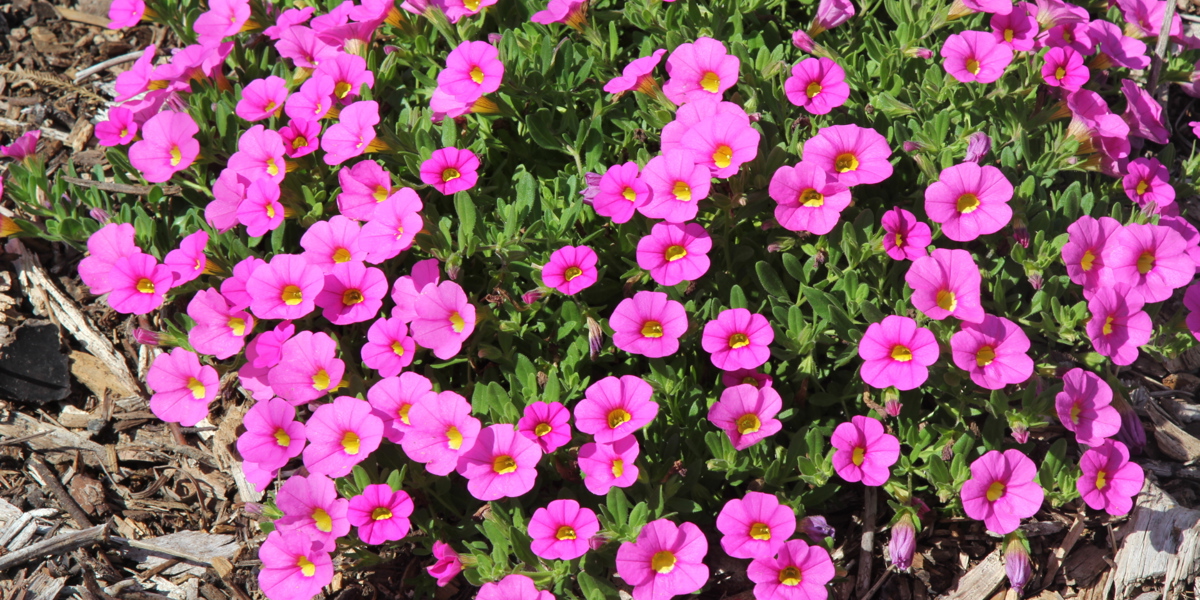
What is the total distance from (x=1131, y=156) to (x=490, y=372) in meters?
3.01

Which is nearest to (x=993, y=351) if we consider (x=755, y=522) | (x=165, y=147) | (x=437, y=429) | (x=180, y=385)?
(x=755, y=522)

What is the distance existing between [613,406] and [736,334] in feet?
1.49

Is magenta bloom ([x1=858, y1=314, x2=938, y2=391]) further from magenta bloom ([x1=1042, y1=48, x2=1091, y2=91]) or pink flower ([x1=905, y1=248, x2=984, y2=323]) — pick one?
magenta bloom ([x1=1042, y1=48, x2=1091, y2=91])

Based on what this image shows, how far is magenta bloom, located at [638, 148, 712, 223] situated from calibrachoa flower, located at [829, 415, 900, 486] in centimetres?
82

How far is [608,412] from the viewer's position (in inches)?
102

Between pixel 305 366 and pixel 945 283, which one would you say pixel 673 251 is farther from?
pixel 305 366

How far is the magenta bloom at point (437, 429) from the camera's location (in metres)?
2.53

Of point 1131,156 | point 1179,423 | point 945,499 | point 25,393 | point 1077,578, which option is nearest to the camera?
point 945,499

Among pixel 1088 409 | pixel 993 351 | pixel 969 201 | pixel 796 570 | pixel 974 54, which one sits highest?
pixel 974 54

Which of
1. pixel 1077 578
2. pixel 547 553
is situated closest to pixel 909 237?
pixel 1077 578

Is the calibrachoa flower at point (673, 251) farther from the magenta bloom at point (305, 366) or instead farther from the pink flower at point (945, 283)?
the magenta bloom at point (305, 366)

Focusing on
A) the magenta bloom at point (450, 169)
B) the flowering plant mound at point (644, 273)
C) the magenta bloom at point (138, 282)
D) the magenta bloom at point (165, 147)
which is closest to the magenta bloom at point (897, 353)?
the flowering plant mound at point (644, 273)

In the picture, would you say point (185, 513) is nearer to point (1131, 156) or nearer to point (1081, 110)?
point (1081, 110)

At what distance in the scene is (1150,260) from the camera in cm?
275
